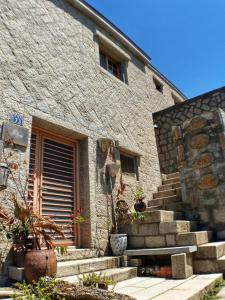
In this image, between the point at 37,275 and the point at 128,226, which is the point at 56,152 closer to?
the point at 128,226

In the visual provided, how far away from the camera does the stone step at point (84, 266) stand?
424cm

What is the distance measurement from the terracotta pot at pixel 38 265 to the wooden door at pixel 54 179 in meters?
1.44

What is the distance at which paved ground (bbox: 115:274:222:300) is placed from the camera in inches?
130

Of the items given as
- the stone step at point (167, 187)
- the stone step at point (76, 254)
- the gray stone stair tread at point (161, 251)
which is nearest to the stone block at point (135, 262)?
the gray stone stair tread at point (161, 251)

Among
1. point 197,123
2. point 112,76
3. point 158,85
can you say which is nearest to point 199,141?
point 197,123

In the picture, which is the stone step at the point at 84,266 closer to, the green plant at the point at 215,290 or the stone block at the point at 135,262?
the stone block at the point at 135,262

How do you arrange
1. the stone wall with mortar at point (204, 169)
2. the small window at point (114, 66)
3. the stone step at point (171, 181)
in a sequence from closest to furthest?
1. the stone wall with mortar at point (204, 169)
2. the stone step at point (171, 181)
3. the small window at point (114, 66)

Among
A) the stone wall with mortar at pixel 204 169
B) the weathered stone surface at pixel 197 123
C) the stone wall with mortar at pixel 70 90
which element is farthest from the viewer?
the weathered stone surface at pixel 197 123

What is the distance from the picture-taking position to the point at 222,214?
5836 millimetres

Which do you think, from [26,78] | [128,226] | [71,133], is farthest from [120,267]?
[26,78]

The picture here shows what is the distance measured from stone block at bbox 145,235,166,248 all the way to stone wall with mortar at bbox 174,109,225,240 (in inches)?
49.5

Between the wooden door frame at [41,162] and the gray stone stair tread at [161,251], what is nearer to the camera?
the gray stone stair tread at [161,251]

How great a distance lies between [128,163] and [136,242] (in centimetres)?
258

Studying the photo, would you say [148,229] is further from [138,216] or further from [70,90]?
[70,90]
